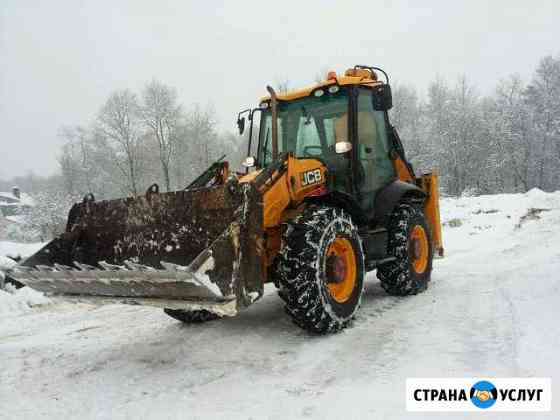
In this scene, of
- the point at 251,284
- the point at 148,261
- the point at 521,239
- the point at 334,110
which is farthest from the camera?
the point at 521,239

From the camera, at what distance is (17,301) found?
23.9ft

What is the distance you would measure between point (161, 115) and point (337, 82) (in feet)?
117

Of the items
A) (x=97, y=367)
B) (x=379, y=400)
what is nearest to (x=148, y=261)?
(x=97, y=367)

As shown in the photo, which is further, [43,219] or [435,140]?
[435,140]

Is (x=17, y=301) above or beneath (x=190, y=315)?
beneath

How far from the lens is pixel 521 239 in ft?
33.4

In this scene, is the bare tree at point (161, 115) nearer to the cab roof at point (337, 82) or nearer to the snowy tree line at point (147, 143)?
the snowy tree line at point (147, 143)

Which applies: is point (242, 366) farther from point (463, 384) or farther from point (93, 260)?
point (93, 260)

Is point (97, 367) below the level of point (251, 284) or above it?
below

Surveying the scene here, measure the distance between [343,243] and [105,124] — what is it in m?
37.3

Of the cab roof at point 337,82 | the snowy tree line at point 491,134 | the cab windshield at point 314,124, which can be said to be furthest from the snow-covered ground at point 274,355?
the snowy tree line at point 491,134

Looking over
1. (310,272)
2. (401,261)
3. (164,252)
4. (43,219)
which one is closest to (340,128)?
(401,261)

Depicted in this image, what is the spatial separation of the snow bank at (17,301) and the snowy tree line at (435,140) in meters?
27.8

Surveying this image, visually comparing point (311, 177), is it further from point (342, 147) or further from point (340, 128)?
point (340, 128)
